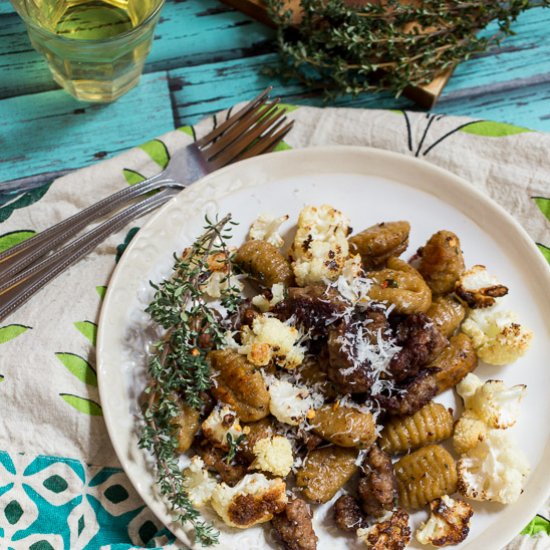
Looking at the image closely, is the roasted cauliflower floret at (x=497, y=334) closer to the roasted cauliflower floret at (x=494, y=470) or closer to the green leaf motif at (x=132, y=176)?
the roasted cauliflower floret at (x=494, y=470)

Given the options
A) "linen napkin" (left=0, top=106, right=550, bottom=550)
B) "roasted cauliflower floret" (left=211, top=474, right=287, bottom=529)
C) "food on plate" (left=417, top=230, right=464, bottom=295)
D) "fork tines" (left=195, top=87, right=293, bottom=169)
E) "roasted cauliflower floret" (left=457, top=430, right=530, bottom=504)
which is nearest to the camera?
"roasted cauliflower floret" (left=211, top=474, right=287, bottom=529)

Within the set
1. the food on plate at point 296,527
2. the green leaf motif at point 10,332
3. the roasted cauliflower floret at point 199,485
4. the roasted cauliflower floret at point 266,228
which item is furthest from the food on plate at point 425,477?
the green leaf motif at point 10,332

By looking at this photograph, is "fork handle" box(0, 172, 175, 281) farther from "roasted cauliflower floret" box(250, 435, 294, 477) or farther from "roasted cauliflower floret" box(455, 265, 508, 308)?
"roasted cauliflower floret" box(455, 265, 508, 308)

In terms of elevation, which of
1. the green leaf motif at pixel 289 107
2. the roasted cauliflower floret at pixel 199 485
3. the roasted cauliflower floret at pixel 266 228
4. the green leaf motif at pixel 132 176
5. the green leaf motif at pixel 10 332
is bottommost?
the roasted cauliflower floret at pixel 199 485

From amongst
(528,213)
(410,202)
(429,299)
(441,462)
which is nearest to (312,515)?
(441,462)

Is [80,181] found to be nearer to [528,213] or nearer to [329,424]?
[329,424]

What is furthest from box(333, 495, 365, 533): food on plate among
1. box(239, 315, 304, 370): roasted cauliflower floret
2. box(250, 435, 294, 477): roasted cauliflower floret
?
box(239, 315, 304, 370): roasted cauliflower floret
